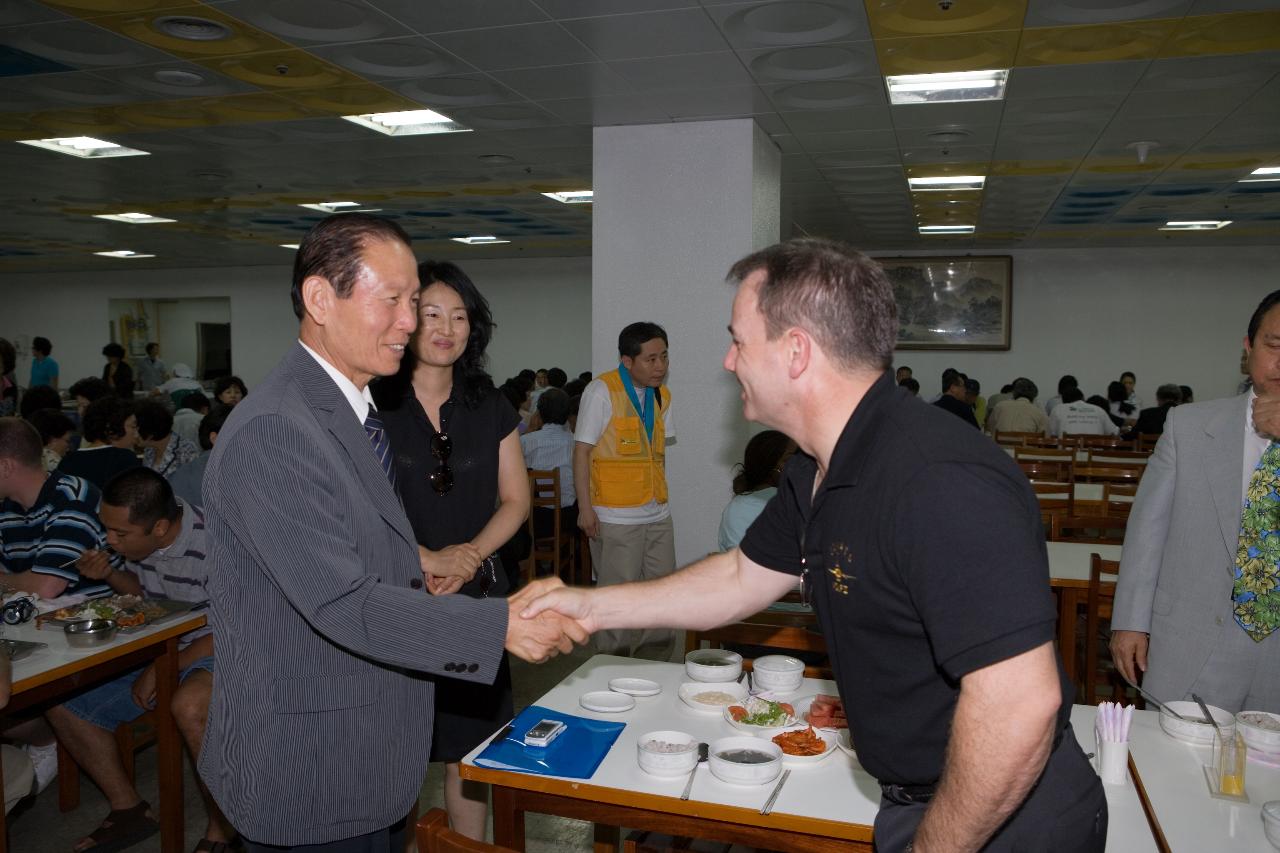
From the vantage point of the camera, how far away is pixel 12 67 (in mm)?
5094

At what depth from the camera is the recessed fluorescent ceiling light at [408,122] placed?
6.29 metres

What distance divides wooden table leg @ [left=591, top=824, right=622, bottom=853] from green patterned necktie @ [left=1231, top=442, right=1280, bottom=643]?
1.73 meters

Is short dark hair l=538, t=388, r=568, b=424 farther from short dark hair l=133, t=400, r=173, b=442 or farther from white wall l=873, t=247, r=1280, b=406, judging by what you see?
white wall l=873, t=247, r=1280, b=406

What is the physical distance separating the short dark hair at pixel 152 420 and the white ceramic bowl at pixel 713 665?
3407 millimetres

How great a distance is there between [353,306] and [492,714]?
1277 mm

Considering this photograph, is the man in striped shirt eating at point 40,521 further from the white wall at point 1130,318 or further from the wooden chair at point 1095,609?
the white wall at point 1130,318

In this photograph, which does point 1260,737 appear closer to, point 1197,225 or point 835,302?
point 835,302

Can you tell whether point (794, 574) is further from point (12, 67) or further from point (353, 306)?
point (12, 67)

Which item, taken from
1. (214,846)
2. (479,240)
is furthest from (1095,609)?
(479,240)

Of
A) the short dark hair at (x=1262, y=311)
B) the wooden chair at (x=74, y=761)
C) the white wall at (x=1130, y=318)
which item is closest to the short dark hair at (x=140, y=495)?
the wooden chair at (x=74, y=761)

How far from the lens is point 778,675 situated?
2.39 meters

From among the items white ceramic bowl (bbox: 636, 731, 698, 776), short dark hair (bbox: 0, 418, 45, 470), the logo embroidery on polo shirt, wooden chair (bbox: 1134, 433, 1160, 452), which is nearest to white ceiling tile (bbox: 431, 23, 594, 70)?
short dark hair (bbox: 0, 418, 45, 470)

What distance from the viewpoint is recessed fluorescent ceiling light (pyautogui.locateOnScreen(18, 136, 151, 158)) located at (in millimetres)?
7145

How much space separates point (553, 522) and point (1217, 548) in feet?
14.1
